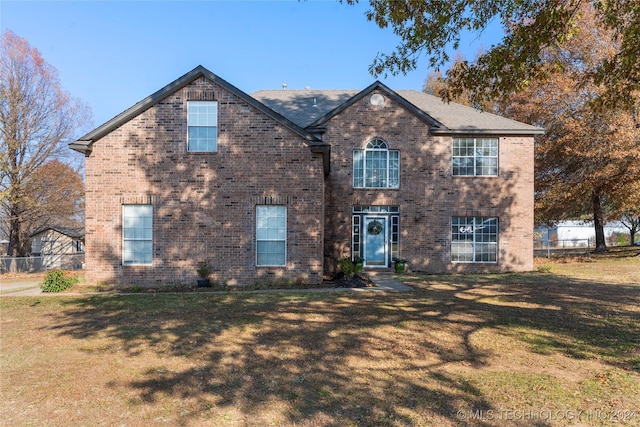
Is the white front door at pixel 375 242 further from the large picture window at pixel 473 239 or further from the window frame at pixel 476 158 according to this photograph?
the window frame at pixel 476 158

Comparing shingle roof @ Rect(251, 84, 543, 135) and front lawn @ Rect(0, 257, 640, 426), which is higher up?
shingle roof @ Rect(251, 84, 543, 135)

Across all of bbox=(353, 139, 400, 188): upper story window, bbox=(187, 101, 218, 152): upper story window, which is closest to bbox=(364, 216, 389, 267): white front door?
bbox=(353, 139, 400, 188): upper story window

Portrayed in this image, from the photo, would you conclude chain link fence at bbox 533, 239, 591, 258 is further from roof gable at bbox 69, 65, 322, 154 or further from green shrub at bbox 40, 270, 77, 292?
green shrub at bbox 40, 270, 77, 292

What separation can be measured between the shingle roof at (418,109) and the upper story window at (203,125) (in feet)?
15.4

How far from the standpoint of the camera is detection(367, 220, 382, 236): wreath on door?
17.0 metres

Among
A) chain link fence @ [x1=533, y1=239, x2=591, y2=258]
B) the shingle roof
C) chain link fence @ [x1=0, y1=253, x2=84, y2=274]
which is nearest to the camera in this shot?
the shingle roof

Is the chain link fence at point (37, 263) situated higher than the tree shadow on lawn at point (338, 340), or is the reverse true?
the tree shadow on lawn at point (338, 340)

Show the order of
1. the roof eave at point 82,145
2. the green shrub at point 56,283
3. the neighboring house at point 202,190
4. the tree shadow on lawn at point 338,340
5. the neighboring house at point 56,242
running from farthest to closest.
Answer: the neighboring house at point 56,242 < the neighboring house at point 202,190 < the roof eave at point 82,145 < the green shrub at point 56,283 < the tree shadow on lawn at point 338,340

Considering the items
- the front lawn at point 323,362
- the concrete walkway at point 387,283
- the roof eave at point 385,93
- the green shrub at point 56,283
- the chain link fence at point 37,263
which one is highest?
the roof eave at point 385,93

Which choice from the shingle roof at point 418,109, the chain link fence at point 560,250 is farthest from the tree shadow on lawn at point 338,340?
the chain link fence at point 560,250

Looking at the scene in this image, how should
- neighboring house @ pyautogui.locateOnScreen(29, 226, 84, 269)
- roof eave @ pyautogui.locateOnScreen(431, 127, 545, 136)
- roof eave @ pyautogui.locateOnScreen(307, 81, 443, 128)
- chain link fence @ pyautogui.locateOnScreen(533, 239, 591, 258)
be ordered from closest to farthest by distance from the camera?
roof eave @ pyautogui.locateOnScreen(307, 81, 443, 128) → roof eave @ pyautogui.locateOnScreen(431, 127, 545, 136) → chain link fence @ pyautogui.locateOnScreen(533, 239, 591, 258) → neighboring house @ pyautogui.locateOnScreen(29, 226, 84, 269)

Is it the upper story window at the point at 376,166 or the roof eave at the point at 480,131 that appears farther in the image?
the upper story window at the point at 376,166

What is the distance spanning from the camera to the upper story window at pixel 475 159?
17203 millimetres

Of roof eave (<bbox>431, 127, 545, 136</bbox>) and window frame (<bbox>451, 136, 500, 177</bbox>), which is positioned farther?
window frame (<bbox>451, 136, 500, 177</bbox>)
